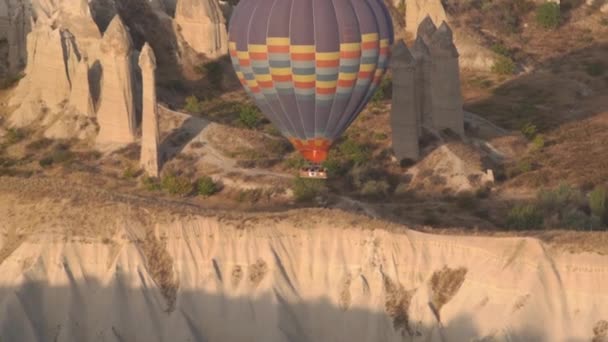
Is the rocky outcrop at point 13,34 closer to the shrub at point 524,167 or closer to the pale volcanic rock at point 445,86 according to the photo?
the pale volcanic rock at point 445,86

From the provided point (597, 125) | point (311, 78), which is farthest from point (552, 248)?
point (597, 125)

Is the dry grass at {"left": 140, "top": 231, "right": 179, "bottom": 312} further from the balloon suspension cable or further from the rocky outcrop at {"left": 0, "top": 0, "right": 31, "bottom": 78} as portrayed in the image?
the rocky outcrop at {"left": 0, "top": 0, "right": 31, "bottom": 78}

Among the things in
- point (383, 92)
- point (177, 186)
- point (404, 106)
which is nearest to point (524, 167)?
point (404, 106)

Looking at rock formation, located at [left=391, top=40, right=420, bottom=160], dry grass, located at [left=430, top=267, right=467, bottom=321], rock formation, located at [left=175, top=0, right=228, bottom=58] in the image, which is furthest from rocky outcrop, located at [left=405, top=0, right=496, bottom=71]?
dry grass, located at [left=430, top=267, right=467, bottom=321]

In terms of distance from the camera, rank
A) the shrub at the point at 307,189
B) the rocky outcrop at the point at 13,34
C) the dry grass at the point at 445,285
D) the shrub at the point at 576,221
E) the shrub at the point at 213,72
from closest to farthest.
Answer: the dry grass at the point at 445,285 < the shrub at the point at 576,221 < the shrub at the point at 307,189 < the rocky outcrop at the point at 13,34 < the shrub at the point at 213,72

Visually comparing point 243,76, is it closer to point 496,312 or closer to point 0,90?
point 0,90

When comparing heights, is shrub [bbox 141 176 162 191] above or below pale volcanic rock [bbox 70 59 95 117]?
below

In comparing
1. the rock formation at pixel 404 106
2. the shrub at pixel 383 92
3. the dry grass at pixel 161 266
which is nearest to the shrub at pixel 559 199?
the rock formation at pixel 404 106
